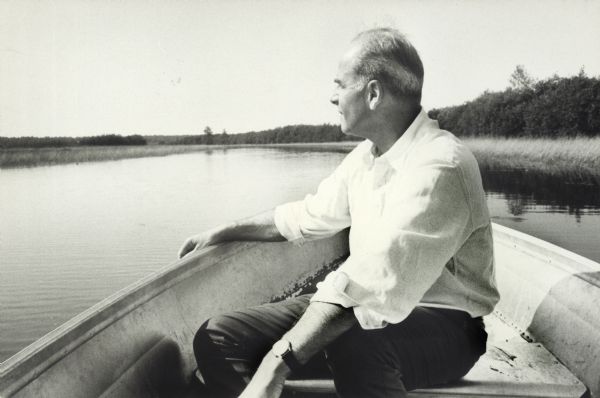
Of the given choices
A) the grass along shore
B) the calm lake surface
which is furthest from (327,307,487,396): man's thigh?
the grass along shore

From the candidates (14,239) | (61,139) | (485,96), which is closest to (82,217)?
(14,239)

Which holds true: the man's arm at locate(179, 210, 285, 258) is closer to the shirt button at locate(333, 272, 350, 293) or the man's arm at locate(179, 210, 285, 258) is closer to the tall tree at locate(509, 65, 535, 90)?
the shirt button at locate(333, 272, 350, 293)

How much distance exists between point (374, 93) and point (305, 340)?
0.68 m

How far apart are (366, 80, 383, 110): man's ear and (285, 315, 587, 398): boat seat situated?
0.78 m

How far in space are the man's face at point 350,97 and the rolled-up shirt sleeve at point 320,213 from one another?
0.91 ft

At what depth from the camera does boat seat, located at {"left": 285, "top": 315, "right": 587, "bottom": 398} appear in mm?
1497

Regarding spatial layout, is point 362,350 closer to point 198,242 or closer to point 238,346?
point 238,346

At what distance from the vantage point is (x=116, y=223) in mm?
11438

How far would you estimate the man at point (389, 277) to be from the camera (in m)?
1.22

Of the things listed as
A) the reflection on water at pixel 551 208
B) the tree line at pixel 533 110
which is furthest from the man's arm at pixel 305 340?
the tree line at pixel 533 110

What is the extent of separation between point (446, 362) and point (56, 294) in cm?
603

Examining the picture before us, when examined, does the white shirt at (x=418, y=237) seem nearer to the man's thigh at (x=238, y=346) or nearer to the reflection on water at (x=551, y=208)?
the man's thigh at (x=238, y=346)

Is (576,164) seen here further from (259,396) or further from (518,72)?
(518,72)

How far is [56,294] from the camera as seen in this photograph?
642 cm
